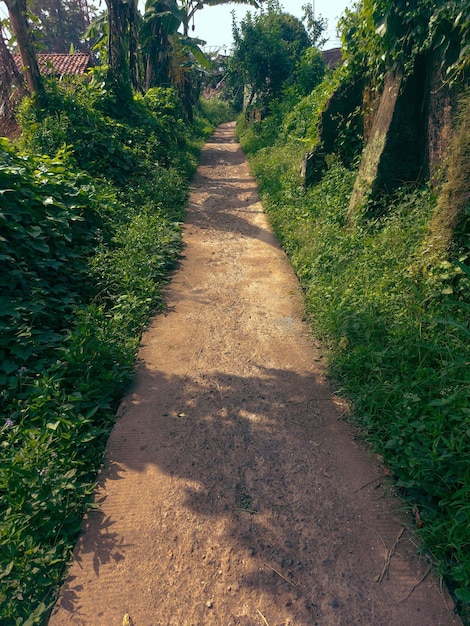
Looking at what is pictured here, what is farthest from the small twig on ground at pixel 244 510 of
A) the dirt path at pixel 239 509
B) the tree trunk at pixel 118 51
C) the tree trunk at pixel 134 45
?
the tree trunk at pixel 134 45

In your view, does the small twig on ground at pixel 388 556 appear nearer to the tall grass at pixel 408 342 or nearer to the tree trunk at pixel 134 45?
the tall grass at pixel 408 342

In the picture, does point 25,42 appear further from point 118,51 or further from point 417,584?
point 417,584

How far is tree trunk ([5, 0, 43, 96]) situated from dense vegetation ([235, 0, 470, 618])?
5.47 meters

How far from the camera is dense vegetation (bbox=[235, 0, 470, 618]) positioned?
2.22 meters

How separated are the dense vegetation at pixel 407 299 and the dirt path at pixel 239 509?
196 millimetres

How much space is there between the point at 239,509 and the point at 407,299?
2190mm

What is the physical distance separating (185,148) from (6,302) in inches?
404

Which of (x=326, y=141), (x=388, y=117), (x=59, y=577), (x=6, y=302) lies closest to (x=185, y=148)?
(x=326, y=141)

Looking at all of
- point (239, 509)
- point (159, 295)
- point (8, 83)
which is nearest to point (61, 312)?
point (159, 295)

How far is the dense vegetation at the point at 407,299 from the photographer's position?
87.4 inches

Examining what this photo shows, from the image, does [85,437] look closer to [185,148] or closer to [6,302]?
[6,302]

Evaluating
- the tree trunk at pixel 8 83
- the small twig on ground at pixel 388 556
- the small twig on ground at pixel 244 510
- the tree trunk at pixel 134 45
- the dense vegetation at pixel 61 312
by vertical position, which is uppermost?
the tree trunk at pixel 134 45

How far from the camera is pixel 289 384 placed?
10.7 feet

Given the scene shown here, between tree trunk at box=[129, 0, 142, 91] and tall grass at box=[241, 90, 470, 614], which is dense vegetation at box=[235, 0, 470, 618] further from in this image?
tree trunk at box=[129, 0, 142, 91]
